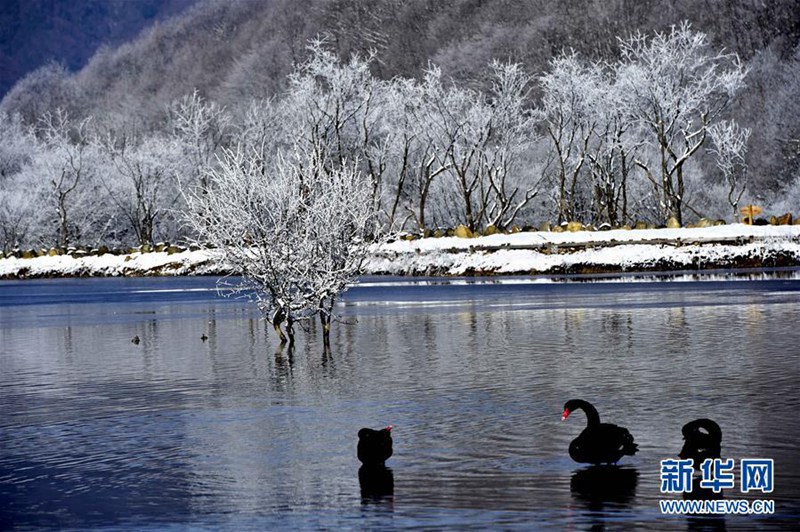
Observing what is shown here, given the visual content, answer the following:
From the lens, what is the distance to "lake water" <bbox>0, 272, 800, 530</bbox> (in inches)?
464

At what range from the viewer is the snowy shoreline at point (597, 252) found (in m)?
58.2

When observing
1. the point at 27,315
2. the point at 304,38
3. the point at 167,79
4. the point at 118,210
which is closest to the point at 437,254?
the point at 27,315

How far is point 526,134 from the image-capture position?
121 metres

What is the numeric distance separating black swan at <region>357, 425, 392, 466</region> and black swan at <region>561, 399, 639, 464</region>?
196 centimetres

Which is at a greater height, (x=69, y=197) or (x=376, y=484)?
(x=69, y=197)

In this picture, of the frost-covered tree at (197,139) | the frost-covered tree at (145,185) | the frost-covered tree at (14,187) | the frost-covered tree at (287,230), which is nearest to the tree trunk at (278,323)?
the frost-covered tree at (287,230)

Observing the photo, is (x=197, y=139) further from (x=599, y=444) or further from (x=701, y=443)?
(x=701, y=443)

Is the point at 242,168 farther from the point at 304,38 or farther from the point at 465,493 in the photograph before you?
the point at 304,38

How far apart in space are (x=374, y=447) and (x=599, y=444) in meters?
2.36

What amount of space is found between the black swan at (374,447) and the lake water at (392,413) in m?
0.24

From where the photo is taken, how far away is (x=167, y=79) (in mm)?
198000

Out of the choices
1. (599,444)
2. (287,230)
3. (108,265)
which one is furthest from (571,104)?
(599,444)

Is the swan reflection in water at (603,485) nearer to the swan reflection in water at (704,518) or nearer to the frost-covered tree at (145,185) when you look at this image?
the swan reflection in water at (704,518)

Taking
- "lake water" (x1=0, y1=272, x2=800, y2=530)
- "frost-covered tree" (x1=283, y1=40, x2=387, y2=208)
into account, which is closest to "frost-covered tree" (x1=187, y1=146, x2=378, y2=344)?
"lake water" (x1=0, y1=272, x2=800, y2=530)
